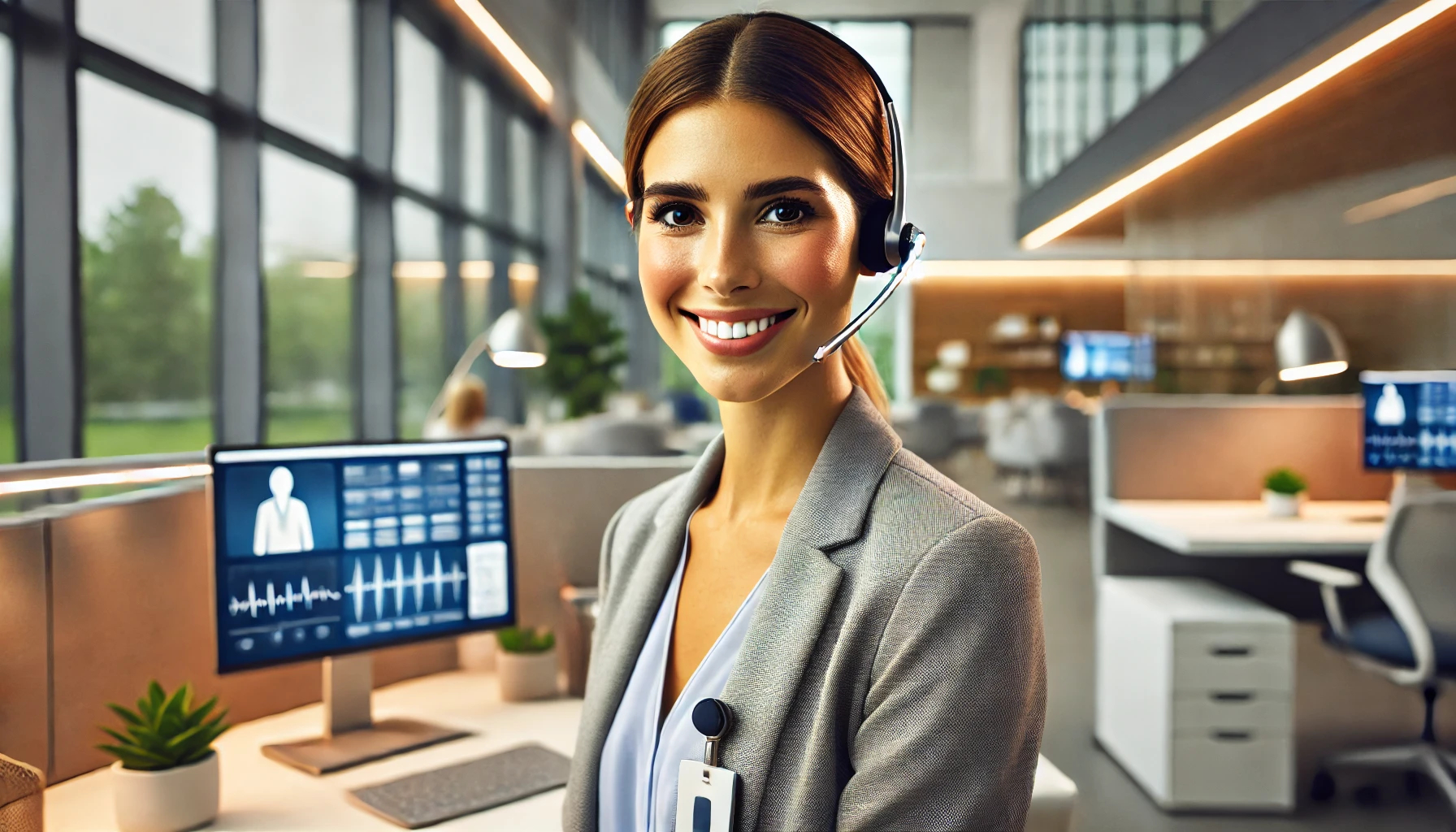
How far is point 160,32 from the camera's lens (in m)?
4.57

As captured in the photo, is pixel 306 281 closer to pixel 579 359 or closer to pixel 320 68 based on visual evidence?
pixel 320 68

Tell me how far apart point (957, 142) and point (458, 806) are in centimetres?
1607

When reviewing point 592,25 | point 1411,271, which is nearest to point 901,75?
point 592,25

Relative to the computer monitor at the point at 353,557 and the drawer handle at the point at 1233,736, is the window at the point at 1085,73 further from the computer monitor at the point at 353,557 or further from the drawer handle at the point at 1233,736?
the computer monitor at the point at 353,557

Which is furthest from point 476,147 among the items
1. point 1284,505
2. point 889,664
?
point 889,664

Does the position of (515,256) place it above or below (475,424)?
above

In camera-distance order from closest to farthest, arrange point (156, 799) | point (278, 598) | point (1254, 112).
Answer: point (156, 799) → point (278, 598) → point (1254, 112)

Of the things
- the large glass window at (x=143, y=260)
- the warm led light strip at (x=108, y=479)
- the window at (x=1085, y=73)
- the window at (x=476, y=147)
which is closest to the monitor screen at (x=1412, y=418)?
the window at (x=1085, y=73)

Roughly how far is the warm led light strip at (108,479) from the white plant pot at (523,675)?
2.00ft

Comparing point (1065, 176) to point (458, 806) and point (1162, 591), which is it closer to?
point (1162, 591)

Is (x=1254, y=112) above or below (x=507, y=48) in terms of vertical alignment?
below

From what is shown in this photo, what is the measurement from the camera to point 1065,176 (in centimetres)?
966

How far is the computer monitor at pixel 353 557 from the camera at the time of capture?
58.8 inches

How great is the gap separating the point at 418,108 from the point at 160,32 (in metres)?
3.09
